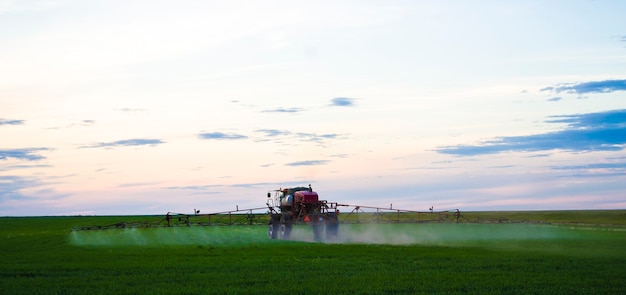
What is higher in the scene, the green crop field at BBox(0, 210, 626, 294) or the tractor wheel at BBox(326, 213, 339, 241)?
the tractor wheel at BBox(326, 213, 339, 241)

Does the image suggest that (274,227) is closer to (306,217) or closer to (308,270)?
(306,217)

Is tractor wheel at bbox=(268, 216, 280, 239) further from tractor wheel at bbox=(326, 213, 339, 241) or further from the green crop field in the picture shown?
the green crop field

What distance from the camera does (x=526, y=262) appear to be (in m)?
35.4

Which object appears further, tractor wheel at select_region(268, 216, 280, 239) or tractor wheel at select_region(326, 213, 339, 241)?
tractor wheel at select_region(268, 216, 280, 239)

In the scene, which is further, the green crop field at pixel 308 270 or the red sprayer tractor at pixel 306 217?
the red sprayer tractor at pixel 306 217

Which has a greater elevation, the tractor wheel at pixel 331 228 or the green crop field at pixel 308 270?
the tractor wheel at pixel 331 228

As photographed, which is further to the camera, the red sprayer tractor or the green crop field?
the red sprayer tractor

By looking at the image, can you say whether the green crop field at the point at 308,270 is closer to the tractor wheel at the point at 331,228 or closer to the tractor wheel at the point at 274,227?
the tractor wheel at the point at 331,228

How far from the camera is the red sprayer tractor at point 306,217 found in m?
60.2

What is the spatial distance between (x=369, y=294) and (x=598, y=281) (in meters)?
9.56

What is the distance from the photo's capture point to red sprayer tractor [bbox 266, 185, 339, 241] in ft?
198

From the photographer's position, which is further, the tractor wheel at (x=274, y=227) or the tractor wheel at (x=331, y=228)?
the tractor wheel at (x=274, y=227)

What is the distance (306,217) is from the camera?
59.8 meters

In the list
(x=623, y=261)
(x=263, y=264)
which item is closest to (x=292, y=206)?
(x=263, y=264)
